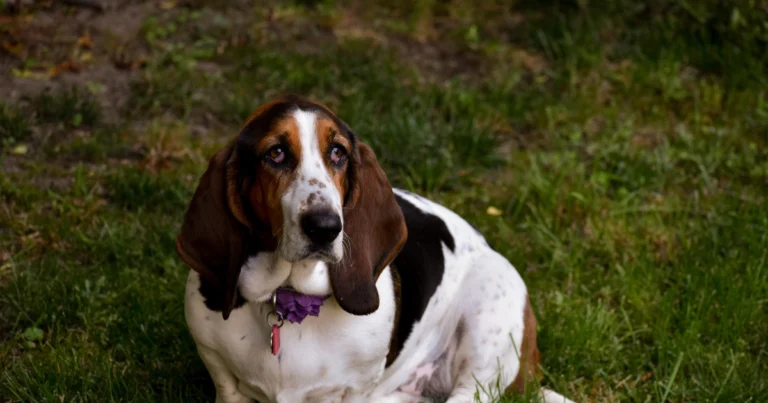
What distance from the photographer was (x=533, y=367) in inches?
170

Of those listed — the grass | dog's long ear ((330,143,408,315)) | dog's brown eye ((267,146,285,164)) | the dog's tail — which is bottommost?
the dog's tail

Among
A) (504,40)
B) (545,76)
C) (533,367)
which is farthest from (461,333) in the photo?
(504,40)

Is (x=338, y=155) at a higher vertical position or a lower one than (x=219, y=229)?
higher

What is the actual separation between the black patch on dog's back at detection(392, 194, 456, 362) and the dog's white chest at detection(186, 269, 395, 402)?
0.19m

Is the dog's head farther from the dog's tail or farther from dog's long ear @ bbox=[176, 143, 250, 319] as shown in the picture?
the dog's tail

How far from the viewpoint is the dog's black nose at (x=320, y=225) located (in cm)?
315

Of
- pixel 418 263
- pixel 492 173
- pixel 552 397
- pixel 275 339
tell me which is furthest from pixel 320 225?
pixel 492 173

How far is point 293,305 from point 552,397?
1.32 metres

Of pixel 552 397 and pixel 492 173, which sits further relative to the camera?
pixel 492 173

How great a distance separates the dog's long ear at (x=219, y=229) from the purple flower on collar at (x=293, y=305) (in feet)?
0.57

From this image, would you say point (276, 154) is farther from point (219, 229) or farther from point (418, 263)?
point (418, 263)

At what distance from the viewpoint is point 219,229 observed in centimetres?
335

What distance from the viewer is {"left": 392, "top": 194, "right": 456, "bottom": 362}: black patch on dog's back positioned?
3893 mm

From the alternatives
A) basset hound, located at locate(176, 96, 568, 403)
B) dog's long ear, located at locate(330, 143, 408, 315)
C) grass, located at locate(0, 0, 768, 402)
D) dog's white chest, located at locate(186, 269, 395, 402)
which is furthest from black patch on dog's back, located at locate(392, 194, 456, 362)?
grass, located at locate(0, 0, 768, 402)
